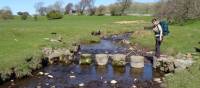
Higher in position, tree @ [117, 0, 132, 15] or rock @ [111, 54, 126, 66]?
rock @ [111, 54, 126, 66]

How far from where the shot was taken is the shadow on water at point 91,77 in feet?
68.0

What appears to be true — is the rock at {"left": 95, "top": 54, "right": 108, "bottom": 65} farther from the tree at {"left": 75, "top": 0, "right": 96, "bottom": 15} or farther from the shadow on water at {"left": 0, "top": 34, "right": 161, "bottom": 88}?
the tree at {"left": 75, "top": 0, "right": 96, "bottom": 15}

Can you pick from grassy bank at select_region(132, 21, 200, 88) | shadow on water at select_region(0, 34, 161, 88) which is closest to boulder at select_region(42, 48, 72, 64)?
shadow on water at select_region(0, 34, 161, 88)

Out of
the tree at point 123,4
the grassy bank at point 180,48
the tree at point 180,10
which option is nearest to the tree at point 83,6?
the tree at point 123,4

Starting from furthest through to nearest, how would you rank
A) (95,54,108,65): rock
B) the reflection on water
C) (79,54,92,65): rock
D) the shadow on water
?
(79,54,92,65): rock → (95,54,108,65): rock → the reflection on water → the shadow on water

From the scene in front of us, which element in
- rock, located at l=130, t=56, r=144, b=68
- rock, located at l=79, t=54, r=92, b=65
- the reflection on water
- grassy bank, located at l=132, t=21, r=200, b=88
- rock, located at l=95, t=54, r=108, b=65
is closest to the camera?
grassy bank, located at l=132, t=21, r=200, b=88

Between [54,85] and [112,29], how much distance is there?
134 feet

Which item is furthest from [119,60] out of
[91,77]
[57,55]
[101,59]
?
[57,55]

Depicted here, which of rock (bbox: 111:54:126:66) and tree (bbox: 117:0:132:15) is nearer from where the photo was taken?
rock (bbox: 111:54:126:66)

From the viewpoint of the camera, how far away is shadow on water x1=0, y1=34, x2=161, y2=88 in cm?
2073

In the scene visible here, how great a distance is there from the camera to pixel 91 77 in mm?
23078

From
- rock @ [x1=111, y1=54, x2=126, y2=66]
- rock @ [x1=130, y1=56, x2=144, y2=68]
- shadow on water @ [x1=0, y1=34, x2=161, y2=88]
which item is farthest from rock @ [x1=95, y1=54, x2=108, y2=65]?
rock @ [x1=130, y1=56, x2=144, y2=68]

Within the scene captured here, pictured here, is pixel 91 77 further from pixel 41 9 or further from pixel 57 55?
pixel 41 9

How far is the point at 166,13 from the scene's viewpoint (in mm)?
77188
